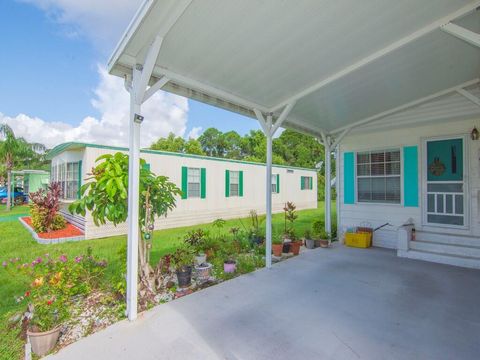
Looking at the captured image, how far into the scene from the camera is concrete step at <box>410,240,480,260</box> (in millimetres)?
4484

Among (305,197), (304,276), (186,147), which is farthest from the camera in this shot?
(186,147)

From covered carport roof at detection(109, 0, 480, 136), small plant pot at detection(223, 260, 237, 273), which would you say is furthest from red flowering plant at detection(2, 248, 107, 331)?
covered carport roof at detection(109, 0, 480, 136)

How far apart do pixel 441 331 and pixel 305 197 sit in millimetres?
12635

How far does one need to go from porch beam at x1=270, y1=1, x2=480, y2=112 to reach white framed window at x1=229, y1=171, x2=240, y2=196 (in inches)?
250

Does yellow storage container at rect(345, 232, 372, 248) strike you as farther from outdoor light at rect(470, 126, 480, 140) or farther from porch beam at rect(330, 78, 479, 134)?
outdoor light at rect(470, 126, 480, 140)

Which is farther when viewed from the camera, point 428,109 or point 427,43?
point 428,109

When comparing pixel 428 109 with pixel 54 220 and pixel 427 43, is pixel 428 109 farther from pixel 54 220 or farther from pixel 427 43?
pixel 54 220

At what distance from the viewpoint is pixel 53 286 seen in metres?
2.70

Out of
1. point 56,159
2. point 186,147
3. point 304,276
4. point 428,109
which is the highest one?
point 186,147

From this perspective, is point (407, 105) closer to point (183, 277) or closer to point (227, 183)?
point (183, 277)

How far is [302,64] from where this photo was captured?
3.36m

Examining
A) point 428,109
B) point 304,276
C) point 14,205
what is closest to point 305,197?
point 428,109

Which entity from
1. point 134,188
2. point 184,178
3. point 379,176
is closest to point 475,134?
point 379,176

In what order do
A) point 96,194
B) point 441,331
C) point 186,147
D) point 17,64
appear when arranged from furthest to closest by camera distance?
point 186,147 < point 17,64 < point 96,194 < point 441,331
